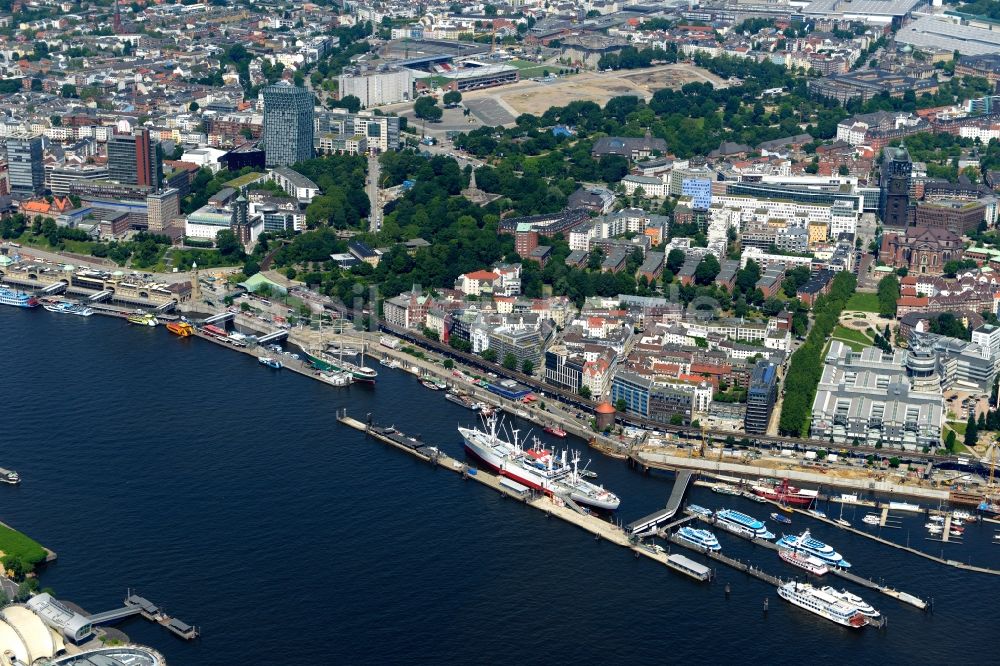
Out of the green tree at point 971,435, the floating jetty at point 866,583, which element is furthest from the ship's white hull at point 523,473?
the green tree at point 971,435

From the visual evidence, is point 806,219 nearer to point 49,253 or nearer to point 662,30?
point 49,253

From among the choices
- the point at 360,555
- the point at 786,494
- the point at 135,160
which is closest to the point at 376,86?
the point at 135,160

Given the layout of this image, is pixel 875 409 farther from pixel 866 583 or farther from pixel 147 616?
pixel 147 616

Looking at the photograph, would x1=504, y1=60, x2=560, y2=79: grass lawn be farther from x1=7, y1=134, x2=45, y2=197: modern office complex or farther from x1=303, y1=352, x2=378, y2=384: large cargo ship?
x1=303, y1=352, x2=378, y2=384: large cargo ship

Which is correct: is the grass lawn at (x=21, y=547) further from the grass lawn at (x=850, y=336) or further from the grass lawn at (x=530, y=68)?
the grass lawn at (x=530, y=68)

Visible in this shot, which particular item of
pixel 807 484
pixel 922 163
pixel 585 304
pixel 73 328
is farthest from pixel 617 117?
pixel 807 484

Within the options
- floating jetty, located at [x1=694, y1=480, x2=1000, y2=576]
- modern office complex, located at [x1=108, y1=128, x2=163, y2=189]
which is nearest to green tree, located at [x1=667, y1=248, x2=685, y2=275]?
floating jetty, located at [x1=694, y1=480, x2=1000, y2=576]
